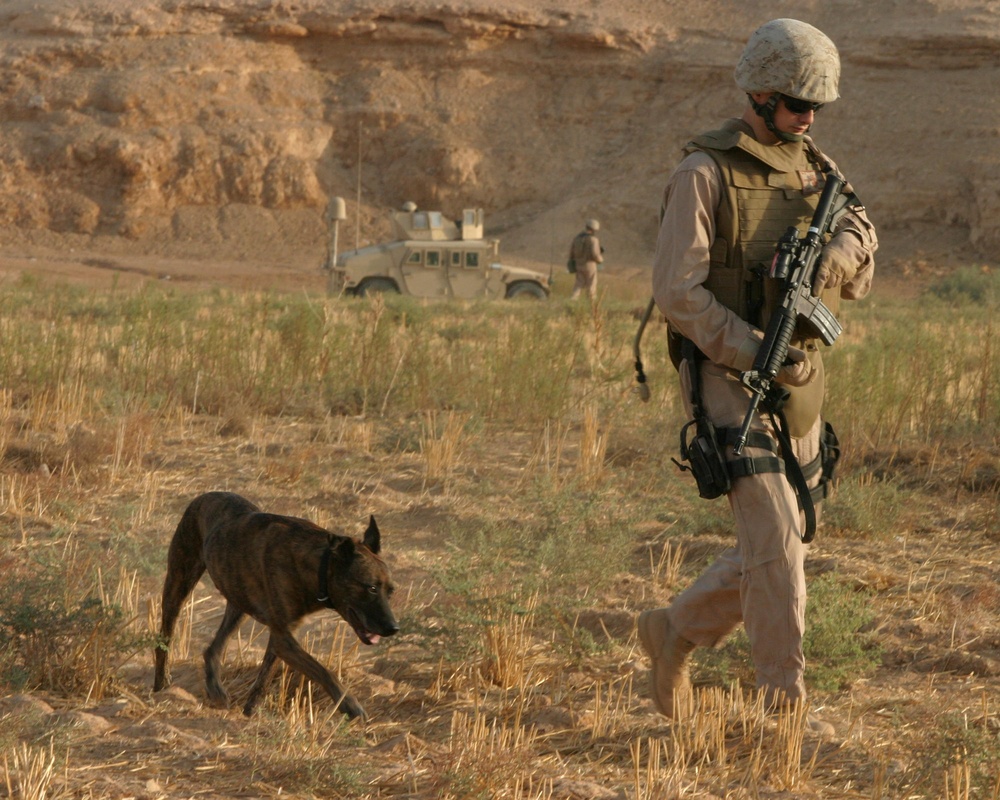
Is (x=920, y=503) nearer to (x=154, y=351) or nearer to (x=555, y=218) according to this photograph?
(x=154, y=351)

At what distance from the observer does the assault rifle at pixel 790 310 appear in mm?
3689

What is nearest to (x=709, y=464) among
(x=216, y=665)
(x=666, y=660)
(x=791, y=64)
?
(x=666, y=660)

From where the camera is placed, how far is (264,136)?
3762cm

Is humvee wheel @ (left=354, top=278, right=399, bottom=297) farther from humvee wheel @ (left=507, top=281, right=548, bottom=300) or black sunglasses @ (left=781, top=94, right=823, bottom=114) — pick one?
black sunglasses @ (left=781, top=94, right=823, bottom=114)

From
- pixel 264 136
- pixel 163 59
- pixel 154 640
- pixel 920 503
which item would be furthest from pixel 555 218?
pixel 154 640

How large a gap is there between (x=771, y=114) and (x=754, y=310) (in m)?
0.57

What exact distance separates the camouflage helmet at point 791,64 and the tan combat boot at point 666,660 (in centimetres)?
160

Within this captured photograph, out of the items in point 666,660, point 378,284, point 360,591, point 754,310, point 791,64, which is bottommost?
point 378,284

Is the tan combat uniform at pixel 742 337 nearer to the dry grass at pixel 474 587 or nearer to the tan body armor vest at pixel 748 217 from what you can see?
the tan body armor vest at pixel 748 217

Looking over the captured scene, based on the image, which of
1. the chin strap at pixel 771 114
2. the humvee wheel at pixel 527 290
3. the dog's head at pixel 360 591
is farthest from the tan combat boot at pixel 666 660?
the humvee wheel at pixel 527 290

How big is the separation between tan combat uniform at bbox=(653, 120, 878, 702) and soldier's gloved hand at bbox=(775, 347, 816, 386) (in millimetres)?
65

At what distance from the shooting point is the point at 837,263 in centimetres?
387

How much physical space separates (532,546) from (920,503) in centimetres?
261

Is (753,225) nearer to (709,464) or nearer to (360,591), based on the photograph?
(709,464)
